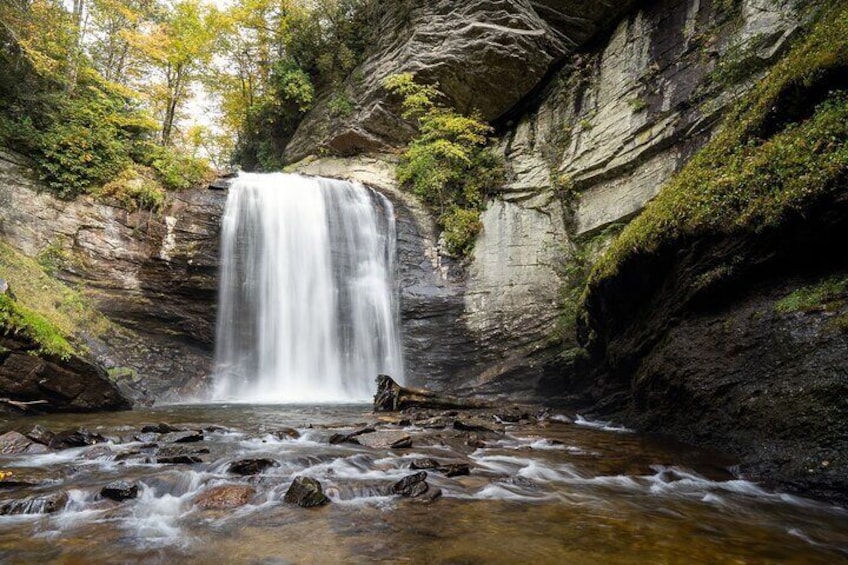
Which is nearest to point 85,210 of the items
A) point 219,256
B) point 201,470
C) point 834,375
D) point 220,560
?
point 219,256

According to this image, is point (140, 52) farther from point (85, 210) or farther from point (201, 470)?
point (201, 470)

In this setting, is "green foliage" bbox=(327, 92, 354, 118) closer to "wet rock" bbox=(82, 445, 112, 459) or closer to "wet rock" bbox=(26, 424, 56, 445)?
"wet rock" bbox=(26, 424, 56, 445)

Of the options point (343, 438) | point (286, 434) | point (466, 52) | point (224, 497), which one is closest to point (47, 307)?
point (286, 434)

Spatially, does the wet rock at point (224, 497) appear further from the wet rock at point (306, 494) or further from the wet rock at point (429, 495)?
the wet rock at point (429, 495)

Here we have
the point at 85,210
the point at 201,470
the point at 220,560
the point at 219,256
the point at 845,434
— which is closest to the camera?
the point at 220,560

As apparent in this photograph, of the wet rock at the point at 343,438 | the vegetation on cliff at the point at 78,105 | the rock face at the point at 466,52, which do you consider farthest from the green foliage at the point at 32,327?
the rock face at the point at 466,52

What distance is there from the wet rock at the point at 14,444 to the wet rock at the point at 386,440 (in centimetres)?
387

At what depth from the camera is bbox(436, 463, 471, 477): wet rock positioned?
4.57m

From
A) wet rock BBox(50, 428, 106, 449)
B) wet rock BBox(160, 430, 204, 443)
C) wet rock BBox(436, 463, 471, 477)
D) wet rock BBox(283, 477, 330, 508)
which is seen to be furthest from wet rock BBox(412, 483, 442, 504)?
wet rock BBox(50, 428, 106, 449)

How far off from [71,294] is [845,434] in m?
14.0

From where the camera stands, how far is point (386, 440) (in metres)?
6.09

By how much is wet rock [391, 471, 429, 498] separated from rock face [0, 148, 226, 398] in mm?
8948

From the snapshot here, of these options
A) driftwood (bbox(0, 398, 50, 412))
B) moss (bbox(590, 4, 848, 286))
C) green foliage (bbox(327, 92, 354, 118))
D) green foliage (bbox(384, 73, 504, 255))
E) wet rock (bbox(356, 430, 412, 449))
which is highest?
green foliage (bbox(327, 92, 354, 118))

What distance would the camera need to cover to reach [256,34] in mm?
20516
